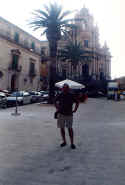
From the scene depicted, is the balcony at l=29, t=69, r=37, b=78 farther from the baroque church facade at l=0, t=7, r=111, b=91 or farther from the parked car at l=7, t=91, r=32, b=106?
the parked car at l=7, t=91, r=32, b=106

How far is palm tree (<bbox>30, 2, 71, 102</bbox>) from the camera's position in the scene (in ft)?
81.0

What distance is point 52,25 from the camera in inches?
972

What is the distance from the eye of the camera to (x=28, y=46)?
44250 mm

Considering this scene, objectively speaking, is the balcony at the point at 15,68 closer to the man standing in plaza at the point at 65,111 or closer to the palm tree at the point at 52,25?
the palm tree at the point at 52,25

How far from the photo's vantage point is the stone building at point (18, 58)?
36062 mm

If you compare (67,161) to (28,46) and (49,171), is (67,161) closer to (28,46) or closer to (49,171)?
(49,171)

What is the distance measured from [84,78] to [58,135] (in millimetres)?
43053

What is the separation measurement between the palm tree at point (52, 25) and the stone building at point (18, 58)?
1114 centimetres

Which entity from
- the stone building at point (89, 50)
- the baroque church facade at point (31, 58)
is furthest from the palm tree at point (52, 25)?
the stone building at point (89, 50)

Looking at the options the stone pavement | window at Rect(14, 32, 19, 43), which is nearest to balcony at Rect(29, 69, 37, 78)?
window at Rect(14, 32, 19, 43)

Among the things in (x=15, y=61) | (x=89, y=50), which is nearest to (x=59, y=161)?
(x=15, y=61)

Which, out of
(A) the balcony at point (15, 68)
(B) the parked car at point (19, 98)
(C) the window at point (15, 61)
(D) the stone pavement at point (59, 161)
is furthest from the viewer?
(C) the window at point (15, 61)

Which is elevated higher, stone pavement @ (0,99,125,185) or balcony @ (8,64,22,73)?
balcony @ (8,64,22,73)

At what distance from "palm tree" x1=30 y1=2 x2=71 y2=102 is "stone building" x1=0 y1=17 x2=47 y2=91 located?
11.1 meters
